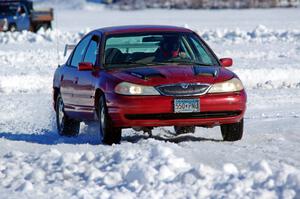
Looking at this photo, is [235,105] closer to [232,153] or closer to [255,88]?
[232,153]

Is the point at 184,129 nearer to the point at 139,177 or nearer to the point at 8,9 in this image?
the point at 139,177

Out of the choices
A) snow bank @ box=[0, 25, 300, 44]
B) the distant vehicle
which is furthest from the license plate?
the distant vehicle

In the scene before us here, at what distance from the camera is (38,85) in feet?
66.8

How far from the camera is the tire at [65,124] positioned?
40.8 feet

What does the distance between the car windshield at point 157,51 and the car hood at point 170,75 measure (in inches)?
13.8

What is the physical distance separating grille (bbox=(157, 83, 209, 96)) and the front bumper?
5 centimetres

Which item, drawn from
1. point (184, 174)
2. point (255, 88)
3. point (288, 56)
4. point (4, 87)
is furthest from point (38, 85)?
point (184, 174)

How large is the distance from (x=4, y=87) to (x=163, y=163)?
486 inches

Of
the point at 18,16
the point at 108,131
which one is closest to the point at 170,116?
the point at 108,131

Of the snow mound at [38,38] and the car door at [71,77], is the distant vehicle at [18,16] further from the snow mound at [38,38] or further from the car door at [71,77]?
the car door at [71,77]

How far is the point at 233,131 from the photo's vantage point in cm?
1062

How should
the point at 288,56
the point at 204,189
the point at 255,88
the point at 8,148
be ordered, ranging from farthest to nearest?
the point at 288,56 < the point at 255,88 < the point at 8,148 < the point at 204,189

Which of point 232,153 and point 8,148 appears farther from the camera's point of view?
point 8,148

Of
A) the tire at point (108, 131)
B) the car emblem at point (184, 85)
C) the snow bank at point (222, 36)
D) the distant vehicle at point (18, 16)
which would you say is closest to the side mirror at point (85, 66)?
the tire at point (108, 131)
